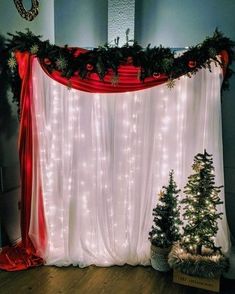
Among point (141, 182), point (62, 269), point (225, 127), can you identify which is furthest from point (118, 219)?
point (225, 127)

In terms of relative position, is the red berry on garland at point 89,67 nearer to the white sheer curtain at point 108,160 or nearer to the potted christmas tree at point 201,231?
the white sheer curtain at point 108,160

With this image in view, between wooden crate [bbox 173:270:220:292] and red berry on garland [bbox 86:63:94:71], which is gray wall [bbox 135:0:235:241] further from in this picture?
red berry on garland [bbox 86:63:94:71]

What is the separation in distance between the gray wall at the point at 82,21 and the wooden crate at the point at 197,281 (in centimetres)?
288

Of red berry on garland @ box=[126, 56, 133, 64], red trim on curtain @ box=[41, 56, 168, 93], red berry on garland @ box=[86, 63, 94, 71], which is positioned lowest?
red trim on curtain @ box=[41, 56, 168, 93]

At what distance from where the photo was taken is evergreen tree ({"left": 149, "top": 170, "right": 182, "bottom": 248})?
2.95 meters

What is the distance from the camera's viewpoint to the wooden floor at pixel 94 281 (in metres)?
2.69

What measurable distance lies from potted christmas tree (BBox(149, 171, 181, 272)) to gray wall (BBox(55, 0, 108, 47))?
207 centimetres

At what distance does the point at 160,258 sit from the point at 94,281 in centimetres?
69

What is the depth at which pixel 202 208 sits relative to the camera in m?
2.68

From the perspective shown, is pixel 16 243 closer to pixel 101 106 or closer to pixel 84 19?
pixel 101 106

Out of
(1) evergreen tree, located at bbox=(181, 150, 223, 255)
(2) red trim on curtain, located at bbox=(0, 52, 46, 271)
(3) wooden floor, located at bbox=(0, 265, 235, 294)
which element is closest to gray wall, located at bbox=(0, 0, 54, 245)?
(2) red trim on curtain, located at bbox=(0, 52, 46, 271)

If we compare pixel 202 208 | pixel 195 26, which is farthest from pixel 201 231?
pixel 195 26

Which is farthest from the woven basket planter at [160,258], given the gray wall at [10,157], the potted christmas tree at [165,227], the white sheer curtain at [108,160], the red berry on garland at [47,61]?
the red berry on garland at [47,61]

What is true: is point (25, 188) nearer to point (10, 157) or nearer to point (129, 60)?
point (10, 157)
